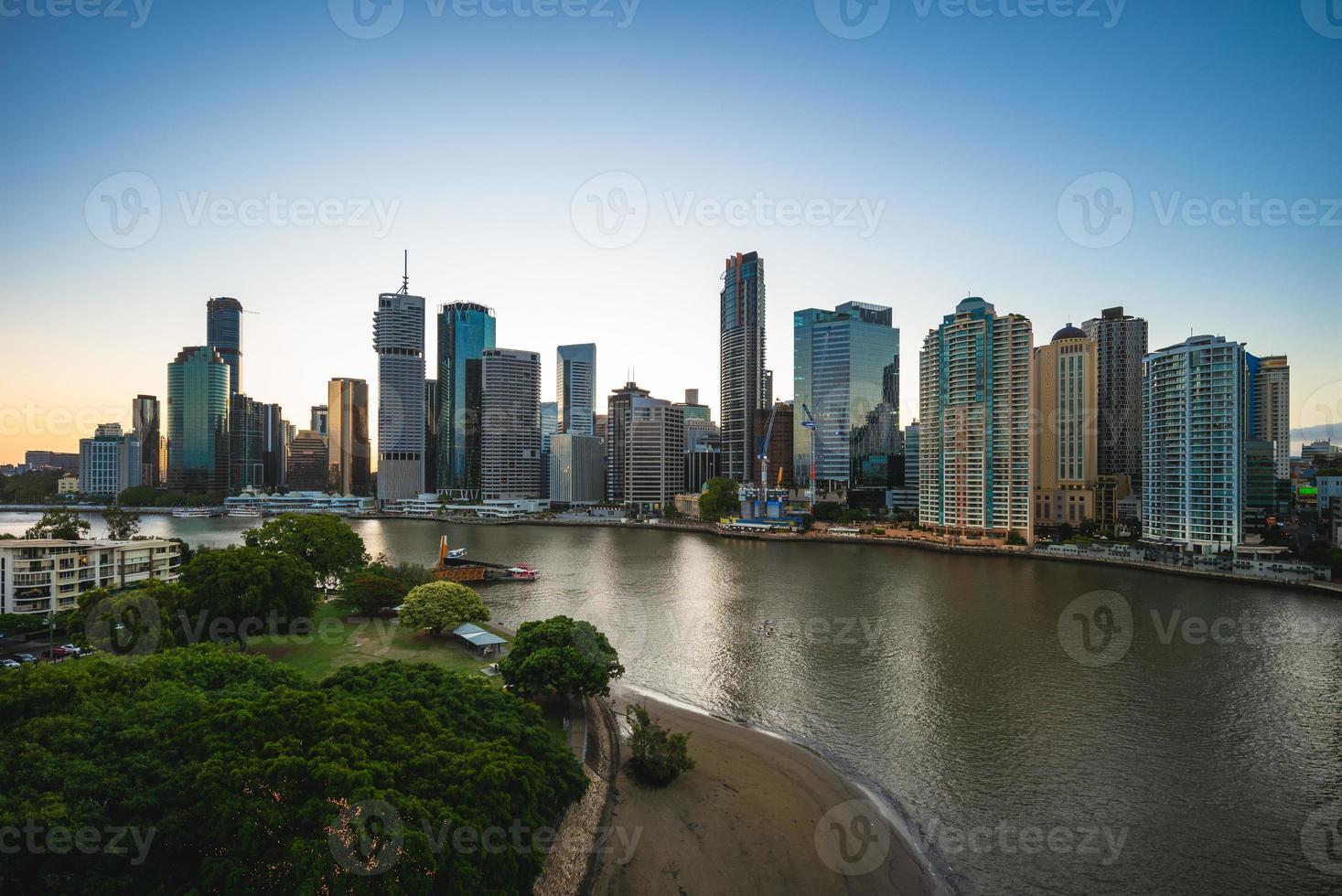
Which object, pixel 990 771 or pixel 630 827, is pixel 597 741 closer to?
pixel 630 827

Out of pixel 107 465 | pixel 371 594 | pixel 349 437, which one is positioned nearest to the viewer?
pixel 371 594

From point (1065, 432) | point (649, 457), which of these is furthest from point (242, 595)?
point (649, 457)

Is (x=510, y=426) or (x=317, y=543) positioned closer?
(x=317, y=543)

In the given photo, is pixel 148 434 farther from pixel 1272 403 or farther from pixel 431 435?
pixel 1272 403

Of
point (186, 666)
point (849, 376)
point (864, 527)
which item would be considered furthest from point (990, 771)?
point (849, 376)

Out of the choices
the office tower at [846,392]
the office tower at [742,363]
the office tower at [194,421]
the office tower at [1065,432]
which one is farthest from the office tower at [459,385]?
the office tower at [1065,432]
